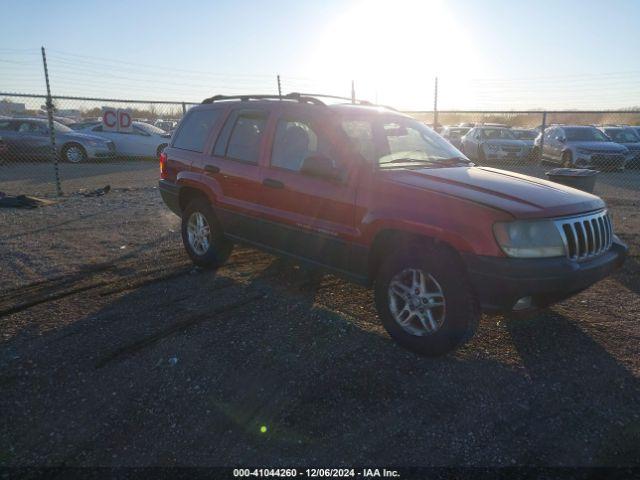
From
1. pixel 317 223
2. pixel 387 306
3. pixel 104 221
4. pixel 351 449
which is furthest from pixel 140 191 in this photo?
pixel 351 449

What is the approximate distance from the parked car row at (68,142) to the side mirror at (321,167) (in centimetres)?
1397

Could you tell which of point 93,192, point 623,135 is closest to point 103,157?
point 93,192

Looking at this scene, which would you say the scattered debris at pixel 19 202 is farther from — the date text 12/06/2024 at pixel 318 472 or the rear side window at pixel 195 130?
the date text 12/06/2024 at pixel 318 472

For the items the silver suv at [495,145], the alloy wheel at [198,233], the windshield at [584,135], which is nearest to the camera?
the alloy wheel at [198,233]

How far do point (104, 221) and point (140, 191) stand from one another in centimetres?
359

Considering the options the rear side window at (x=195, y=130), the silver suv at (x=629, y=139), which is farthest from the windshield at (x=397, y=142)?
the silver suv at (x=629, y=139)

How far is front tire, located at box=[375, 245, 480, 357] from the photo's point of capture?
128 inches

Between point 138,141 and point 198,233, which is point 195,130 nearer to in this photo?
point 198,233

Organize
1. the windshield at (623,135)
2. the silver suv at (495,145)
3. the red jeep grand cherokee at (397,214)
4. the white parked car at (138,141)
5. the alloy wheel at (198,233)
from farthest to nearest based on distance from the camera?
1. the windshield at (623,135)
2. the silver suv at (495,145)
3. the white parked car at (138,141)
4. the alloy wheel at (198,233)
5. the red jeep grand cherokee at (397,214)

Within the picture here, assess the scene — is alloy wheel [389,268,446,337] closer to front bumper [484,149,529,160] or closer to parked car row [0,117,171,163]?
parked car row [0,117,171,163]

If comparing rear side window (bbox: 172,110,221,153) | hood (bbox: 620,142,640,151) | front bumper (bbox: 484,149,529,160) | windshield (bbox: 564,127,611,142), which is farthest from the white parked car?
hood (bbox: 620,142,640,151)

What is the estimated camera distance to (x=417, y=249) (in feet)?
11.3

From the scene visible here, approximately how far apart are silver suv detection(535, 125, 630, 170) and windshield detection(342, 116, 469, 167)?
12.2m

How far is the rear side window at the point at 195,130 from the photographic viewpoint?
5.32 metres
